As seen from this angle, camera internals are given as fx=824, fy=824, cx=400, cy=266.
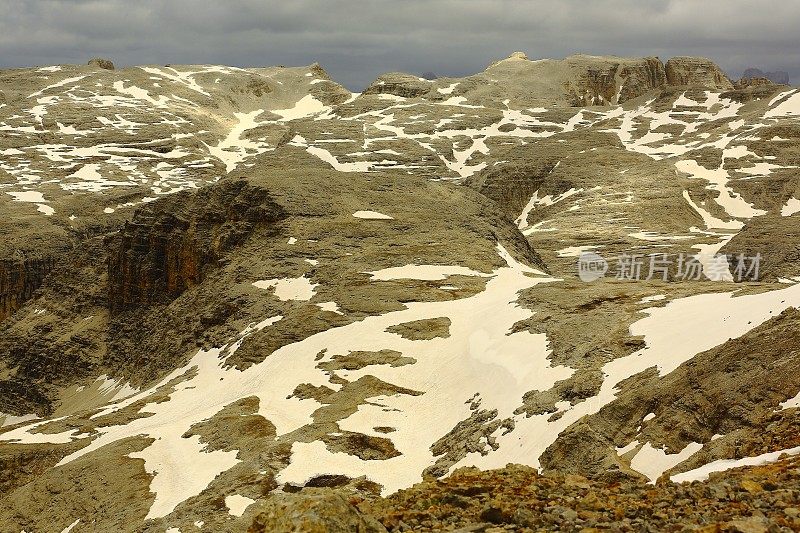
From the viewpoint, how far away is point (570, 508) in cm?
1321

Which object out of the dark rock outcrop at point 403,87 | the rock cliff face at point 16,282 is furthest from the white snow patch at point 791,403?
the dark rock outcrop at point 403,87

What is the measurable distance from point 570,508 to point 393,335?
1237 inches

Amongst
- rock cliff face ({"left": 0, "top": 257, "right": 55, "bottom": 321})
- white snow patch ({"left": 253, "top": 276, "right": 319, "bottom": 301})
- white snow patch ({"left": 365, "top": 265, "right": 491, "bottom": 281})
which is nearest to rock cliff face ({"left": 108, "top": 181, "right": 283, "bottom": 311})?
white snow patch ({"left": 253, "top": 276, "right": 319, "bottom": 301})

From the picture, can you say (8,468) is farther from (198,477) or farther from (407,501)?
(407,501)

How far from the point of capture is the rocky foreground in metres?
11.9

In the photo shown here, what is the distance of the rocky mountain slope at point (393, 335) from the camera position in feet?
77.1

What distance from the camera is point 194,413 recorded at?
39.9 metres

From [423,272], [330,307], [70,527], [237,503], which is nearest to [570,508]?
[237,503]

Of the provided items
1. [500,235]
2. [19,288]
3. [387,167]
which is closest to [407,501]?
[500,235]

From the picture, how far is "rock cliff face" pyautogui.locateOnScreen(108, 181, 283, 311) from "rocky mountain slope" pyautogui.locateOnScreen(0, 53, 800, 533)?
0.23m

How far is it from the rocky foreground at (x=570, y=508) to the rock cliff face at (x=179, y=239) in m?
48.9

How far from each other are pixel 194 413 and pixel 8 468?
8362mm

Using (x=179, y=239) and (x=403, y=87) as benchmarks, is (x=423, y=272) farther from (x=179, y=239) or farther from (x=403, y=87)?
(x=403, y=87)

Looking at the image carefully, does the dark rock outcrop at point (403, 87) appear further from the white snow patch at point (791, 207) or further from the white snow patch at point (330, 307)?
the white snow patch at point (330, 307)
